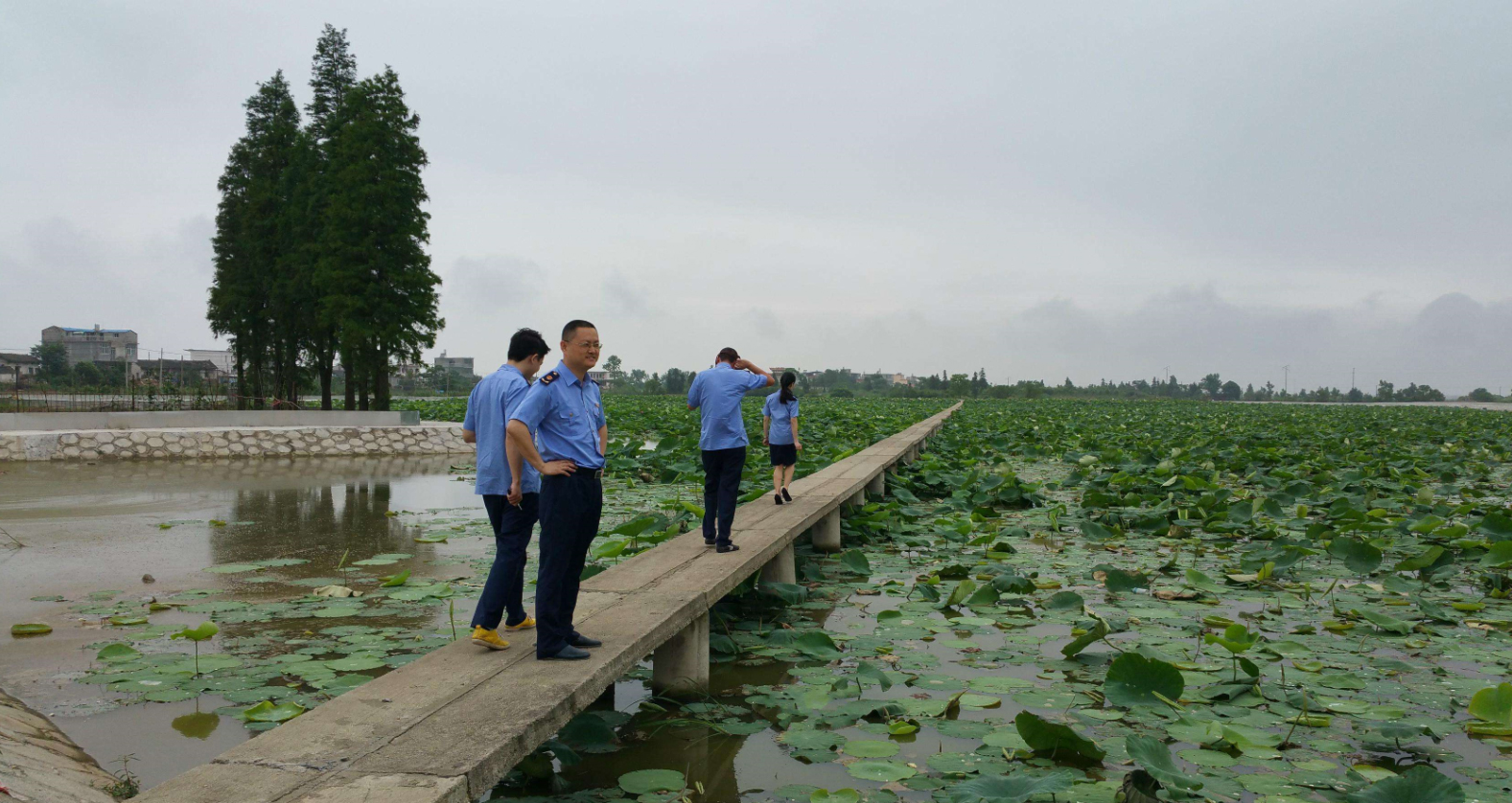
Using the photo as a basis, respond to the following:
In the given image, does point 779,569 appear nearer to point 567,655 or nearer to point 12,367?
point 567,655

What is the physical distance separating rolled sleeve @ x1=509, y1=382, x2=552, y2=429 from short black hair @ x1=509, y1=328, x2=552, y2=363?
40 centimetres

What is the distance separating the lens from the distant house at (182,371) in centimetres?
2106

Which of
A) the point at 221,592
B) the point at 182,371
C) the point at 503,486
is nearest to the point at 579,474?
the point at 503,486

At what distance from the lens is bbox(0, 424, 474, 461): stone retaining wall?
15.3m

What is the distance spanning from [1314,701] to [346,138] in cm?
2371

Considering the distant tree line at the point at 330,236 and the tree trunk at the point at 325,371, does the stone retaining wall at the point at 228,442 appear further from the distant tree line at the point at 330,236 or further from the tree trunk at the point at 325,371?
the tree trunk at the point at 325,371

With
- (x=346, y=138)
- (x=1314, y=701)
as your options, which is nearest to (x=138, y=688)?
(x=1314, y=701)

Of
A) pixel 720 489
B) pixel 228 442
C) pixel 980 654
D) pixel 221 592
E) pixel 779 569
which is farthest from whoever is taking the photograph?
pixel 228 442

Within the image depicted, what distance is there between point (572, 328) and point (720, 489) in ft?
7.19

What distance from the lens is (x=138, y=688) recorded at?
158 inches

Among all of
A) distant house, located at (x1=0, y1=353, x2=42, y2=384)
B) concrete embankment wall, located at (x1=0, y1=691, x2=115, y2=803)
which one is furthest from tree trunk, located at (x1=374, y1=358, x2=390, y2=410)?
concrete embankment wall, located at (x1=0, y1=691, x2=115, y2=803)

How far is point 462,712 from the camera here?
9.00ft

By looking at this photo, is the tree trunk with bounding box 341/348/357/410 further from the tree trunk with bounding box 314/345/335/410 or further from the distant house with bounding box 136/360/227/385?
the distant house with bounding box 136/360/227/385

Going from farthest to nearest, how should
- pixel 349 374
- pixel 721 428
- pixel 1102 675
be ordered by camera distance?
pixel 349 374, pixel 721 428, pixel 1102 675
